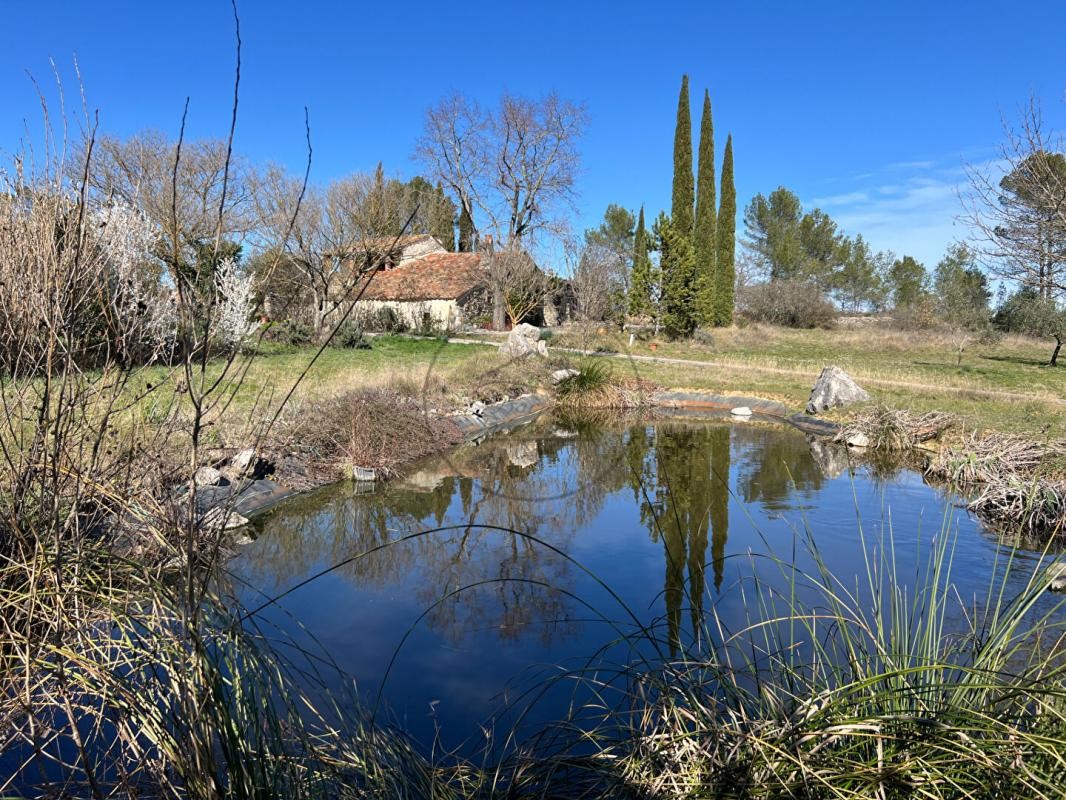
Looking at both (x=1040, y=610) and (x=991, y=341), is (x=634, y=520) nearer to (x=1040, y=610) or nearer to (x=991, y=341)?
(x=1040, y=610)

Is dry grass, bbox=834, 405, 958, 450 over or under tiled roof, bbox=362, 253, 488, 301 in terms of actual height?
under

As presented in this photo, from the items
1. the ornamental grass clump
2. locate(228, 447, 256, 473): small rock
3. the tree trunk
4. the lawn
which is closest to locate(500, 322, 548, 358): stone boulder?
the lawn

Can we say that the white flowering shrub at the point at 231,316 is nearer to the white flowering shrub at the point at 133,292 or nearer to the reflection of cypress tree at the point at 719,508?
the white flowering shrub at the point at 133,292

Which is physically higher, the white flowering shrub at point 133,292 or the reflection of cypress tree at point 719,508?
the white flowering shrub at point 133,292

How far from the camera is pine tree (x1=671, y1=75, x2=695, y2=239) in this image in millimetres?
30219

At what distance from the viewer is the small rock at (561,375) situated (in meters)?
16.4

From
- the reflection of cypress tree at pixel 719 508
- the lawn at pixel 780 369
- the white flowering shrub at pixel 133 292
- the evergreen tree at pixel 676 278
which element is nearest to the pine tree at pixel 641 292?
the evergreen tree at pixel 676 278

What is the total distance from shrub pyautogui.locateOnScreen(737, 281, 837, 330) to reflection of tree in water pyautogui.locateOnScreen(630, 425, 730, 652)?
27.3 m

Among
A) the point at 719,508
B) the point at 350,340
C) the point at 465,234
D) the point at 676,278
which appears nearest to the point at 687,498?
the point at 719,508

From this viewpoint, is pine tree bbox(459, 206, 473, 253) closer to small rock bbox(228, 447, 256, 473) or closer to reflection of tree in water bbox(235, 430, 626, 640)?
reflection of tree in water bbox(235, 430, 626, 640)

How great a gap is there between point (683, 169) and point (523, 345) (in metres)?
15.7

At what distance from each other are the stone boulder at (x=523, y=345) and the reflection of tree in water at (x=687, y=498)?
19.1 feet

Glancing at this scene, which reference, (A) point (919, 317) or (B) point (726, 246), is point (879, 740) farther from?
(A) point (919, 317)

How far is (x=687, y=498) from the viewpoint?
8.20 meters
